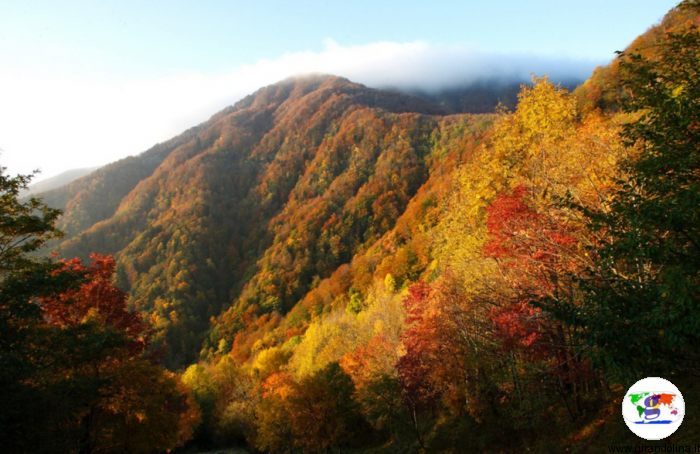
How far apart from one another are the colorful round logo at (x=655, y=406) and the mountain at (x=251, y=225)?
299 ft

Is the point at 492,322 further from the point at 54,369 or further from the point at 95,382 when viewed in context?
the point at 54,369

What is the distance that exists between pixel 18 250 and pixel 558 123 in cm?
2483

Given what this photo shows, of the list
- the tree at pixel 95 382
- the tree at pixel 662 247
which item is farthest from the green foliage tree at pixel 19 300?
the tree at pixel 662 247

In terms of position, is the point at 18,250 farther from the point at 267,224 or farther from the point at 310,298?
the point at 267,224

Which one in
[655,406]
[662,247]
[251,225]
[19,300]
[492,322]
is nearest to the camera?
[662,247]

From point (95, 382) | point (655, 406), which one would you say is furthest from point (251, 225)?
point (655, 406)

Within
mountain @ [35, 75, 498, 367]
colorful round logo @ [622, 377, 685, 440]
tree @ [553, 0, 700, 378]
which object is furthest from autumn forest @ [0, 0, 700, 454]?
mountain @ [35, 75, 498, 367]

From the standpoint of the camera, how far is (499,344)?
46.4 feet

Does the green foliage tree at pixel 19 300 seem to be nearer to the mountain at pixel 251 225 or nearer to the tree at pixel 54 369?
the tree at pixel 54 369

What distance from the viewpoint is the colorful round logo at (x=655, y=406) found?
7730 mm

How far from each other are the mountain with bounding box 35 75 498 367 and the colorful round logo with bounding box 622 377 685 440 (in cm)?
9116

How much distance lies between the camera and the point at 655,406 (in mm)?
7730

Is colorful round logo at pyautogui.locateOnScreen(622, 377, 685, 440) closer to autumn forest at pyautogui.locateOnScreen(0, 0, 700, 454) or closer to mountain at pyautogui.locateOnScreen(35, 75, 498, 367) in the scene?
autumn forest at pyautogui.locateOnScreen(0, 0, 700, 454)

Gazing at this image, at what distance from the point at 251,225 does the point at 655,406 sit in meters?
181
